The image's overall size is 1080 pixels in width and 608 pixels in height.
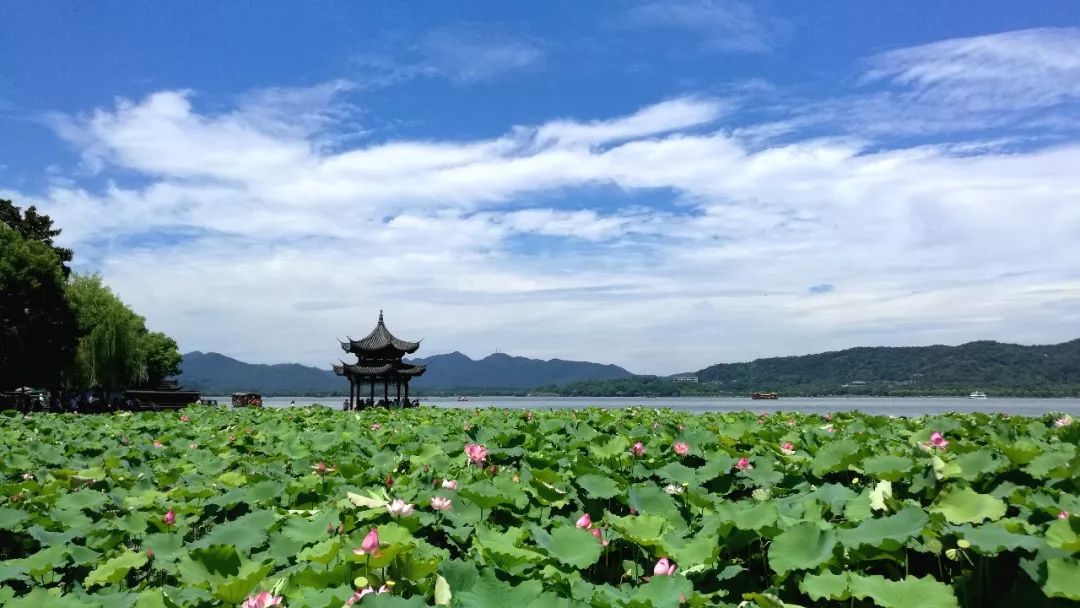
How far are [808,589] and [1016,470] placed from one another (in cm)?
190

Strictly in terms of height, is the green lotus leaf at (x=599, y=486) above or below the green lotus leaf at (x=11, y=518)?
above

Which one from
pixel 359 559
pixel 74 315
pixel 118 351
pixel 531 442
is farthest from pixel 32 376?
pixel 359 559

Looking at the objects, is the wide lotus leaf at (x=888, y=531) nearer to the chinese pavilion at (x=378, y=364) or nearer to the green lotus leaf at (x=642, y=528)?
the green lotus leaf at (x=642, y=528)

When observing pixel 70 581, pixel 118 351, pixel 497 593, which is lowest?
pixel 70 581

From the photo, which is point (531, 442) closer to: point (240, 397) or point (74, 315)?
point (240, 397)

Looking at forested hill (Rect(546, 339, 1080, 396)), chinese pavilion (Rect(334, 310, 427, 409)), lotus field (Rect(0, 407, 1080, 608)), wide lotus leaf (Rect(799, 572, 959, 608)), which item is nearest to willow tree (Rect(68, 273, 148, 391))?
chinese pavilion (Rect(334, 310, 427, 409))

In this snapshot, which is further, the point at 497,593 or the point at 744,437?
the point at 744,437

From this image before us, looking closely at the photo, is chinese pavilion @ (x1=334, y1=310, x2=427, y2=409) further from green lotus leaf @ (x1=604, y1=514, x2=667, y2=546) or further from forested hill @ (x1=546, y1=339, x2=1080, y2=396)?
forested hill @ (x1=546, y1=339, x2=1080, y2=396)

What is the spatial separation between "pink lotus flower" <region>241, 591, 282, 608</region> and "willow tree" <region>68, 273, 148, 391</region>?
56.6 m

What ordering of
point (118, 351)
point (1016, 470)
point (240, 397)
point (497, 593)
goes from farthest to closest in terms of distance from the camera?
point (118, 351) → point (240, 397) → point (1016, 470) → point (497, 593)

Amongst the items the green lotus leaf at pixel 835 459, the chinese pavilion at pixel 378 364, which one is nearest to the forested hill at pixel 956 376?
the chinese pavilion at pixel 378 364

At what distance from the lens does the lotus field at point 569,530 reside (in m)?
2.23

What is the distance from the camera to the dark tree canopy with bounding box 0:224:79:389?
1431 inches

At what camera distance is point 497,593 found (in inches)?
81.4
